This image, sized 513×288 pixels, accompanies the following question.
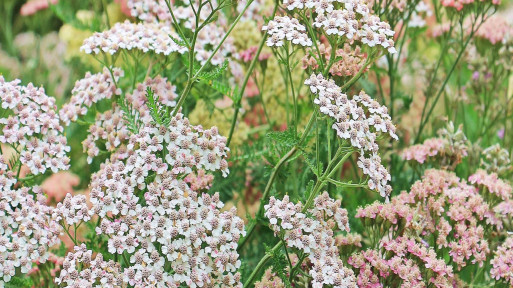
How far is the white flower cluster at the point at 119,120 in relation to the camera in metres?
1.52

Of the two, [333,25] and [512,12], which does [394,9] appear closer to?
[333,25]

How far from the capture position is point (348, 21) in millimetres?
1358

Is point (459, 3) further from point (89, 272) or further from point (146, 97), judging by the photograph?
point (89, 272)

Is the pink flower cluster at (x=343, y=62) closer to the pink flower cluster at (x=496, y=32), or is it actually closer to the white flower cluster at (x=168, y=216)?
the white flower cluster at (x=168, y=216)

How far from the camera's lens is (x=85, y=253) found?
4.31 ft

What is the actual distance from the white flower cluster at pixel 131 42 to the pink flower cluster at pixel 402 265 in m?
0.63

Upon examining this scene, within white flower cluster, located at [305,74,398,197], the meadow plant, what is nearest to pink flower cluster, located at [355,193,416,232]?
the meadow plant

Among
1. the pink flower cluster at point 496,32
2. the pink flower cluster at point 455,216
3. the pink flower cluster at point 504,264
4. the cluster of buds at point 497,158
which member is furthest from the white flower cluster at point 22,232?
the pink flower cluster at point 496,32

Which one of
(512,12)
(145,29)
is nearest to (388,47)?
(145,29)

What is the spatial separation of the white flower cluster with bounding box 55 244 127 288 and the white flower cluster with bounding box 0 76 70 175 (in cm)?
26

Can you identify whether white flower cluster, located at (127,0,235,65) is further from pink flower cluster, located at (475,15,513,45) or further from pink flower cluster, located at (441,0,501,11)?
pink flower cluster, located at (475,15,513,45)

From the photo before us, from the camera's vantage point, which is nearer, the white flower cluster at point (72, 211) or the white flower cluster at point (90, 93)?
the white flower cluster at point (72, 211)

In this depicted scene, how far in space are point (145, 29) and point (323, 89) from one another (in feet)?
1.78

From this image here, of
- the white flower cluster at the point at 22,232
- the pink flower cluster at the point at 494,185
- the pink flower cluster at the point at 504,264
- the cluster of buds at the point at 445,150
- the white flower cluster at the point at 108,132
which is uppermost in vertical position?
the white flower cluster at the point at 108,132
